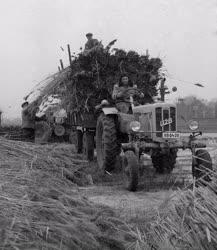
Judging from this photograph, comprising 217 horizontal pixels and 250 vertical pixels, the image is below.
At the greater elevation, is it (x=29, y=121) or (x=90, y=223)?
(x=29, y=121)

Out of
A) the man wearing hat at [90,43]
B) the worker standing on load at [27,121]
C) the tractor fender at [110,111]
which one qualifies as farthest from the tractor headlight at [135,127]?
the worker standing on load at [27,121]

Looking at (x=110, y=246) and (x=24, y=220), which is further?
(x=110, y=246)

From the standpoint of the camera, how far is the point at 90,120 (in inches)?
504

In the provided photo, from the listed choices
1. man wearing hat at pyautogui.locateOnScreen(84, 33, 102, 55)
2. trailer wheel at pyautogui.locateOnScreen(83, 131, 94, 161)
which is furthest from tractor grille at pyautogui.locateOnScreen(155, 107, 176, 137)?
trailer wheel at pyautogui.locateOnScreen(83, 131, 94, 161)

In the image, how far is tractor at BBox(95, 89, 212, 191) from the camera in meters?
9.18

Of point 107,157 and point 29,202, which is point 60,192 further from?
point 107,157

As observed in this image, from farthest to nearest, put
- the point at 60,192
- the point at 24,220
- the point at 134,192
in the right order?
1. the point at 134,192
2. the point at 60,192
3. the point at 24,220

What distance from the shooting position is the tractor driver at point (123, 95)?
11.4 metres

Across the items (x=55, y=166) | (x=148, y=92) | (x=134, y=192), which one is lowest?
(x=134, y=192)

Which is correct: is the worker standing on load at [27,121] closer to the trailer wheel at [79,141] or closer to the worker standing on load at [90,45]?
the trailer wheel at [79,141]

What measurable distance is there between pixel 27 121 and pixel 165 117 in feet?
21.7

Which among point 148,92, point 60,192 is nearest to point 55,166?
point 60,192

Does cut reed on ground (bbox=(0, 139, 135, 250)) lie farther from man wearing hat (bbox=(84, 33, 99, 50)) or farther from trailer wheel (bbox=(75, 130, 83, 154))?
trailer wheel (bbox=(75, 130, 83, 154))

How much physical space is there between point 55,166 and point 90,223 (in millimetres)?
2075
